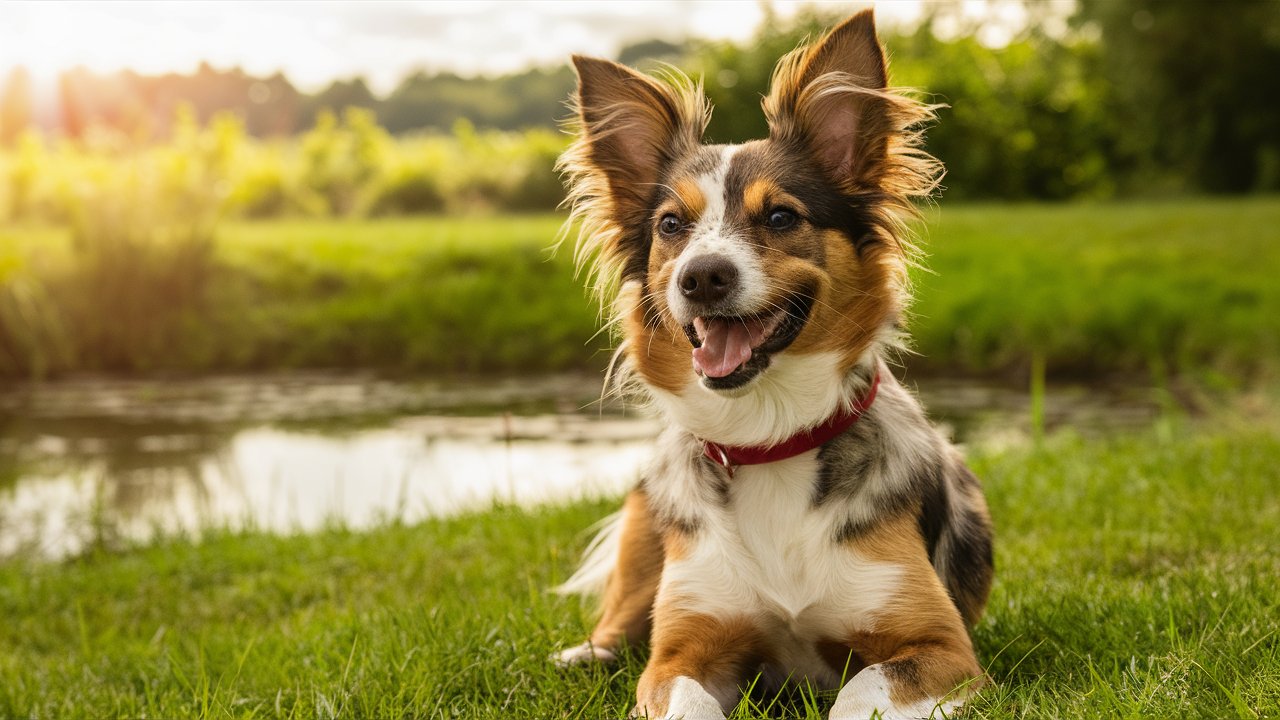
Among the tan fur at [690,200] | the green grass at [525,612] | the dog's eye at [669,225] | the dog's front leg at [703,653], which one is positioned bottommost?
the green grass at [525,612]

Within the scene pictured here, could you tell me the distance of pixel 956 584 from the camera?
3.87 meters

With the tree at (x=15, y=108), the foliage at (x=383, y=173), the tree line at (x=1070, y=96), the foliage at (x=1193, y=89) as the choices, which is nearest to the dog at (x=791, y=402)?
the foliage at (x=383, y=173)

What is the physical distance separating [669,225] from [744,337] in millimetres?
513

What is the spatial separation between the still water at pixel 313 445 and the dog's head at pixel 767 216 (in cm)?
284

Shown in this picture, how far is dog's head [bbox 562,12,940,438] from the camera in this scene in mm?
3490

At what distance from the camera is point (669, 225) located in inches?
150

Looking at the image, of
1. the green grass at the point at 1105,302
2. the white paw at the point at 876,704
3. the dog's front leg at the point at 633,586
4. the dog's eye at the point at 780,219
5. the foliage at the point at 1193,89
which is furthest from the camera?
the foliage at the point at 1193,89

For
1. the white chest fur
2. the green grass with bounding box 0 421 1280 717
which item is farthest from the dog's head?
the green grass with bounding box 0 421 1280 717

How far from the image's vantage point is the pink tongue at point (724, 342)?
3.49 meters

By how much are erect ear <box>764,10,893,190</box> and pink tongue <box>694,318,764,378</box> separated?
0.65 m

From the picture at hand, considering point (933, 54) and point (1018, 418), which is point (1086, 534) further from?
point (933, 54)

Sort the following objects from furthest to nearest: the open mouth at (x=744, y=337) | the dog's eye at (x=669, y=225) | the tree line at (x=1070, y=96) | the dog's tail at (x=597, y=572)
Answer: the tree line at (x=1070, y=96) → the dog's tail at (x=597, y=572) → the dog's eye at (x=669, y=225) → the open mouth at (x=744, y=337)

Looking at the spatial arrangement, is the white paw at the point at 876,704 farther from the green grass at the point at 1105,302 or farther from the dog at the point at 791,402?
A: the green grass at the point at 1105,302

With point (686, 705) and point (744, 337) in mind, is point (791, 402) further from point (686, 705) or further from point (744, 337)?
point (686, 705)
